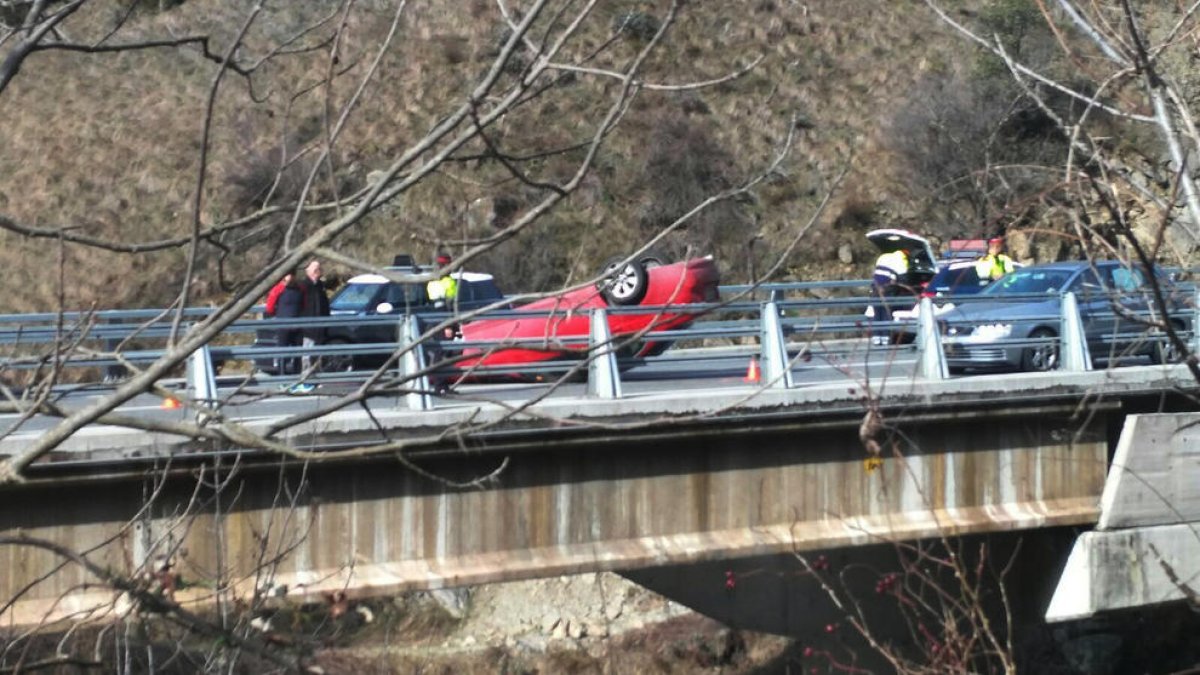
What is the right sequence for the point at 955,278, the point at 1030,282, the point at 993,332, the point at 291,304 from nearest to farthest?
the point at 291,304 < the point at 993,332 < the point at 1030,282 < the point at 955,278

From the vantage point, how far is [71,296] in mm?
35062

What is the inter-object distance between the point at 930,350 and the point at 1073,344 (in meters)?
1.68

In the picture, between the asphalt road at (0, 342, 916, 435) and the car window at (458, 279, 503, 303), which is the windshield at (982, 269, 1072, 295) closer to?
the asphalt road at (0, 342, 916, 435)

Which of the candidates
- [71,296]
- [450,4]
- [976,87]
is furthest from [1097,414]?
[450,4]

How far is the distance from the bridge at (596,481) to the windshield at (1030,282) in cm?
415

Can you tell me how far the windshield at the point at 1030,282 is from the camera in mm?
19500

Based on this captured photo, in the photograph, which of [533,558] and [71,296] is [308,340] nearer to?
[533,558]

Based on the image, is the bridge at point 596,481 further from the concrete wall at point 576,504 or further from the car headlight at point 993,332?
the car headlight at point 993,332

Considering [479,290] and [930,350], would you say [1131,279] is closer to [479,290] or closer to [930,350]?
[930,350]

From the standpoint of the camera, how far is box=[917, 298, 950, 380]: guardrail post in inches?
574

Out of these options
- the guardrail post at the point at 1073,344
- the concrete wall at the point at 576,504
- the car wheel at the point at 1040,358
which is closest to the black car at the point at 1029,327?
the car wheel at the point at 1040,358

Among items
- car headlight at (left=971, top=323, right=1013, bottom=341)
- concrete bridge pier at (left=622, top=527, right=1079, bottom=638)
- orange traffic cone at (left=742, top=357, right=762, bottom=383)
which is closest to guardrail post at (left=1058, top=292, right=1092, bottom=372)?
concrete bridge pier at (left=622, top=527, right=1079, bottom=638)

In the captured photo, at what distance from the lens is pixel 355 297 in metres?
21.4

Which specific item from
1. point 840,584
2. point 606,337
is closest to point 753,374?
point 840,584
